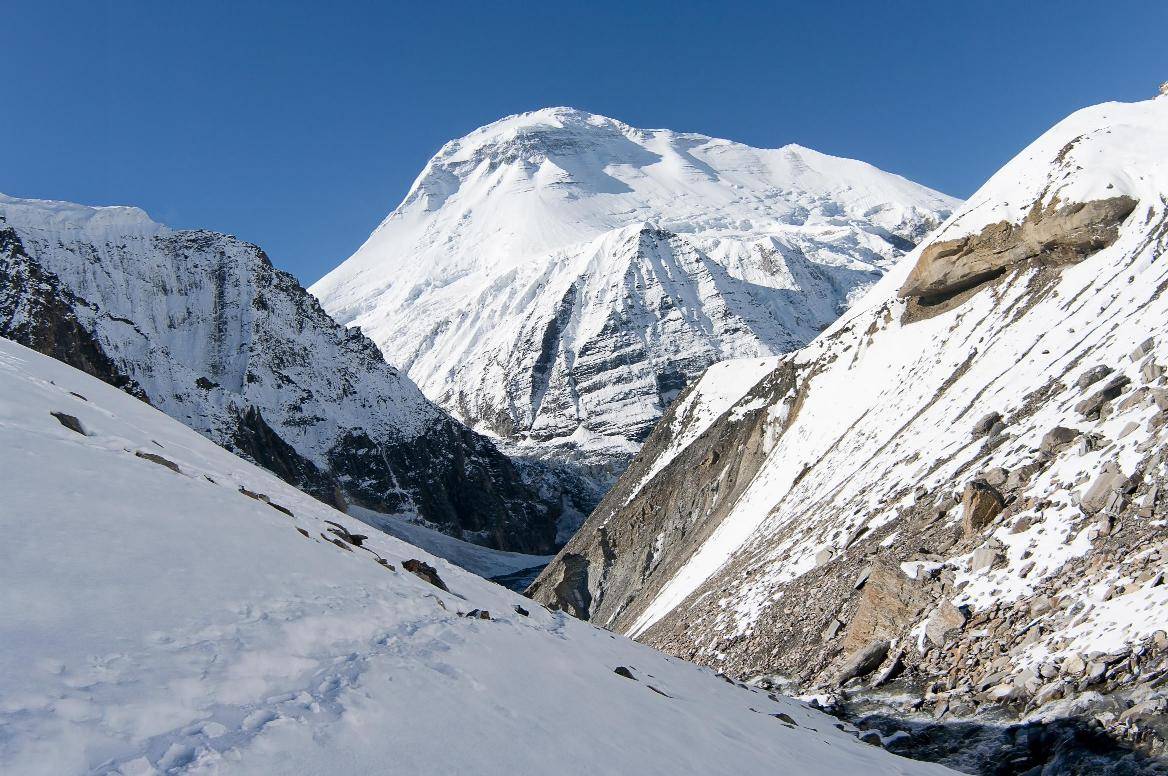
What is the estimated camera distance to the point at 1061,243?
31.2m

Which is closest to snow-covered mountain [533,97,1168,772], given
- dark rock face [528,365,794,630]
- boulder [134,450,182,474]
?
dark rock face [528,365,794,630]

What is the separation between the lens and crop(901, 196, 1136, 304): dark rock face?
29.8 meters

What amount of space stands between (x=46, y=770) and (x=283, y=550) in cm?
567

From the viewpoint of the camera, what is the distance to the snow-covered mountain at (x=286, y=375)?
14125 centimetres

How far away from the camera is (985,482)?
17.6 metres

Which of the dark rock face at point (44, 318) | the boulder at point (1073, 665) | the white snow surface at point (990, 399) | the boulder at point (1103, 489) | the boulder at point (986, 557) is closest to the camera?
the boulder at point (1073, 665)

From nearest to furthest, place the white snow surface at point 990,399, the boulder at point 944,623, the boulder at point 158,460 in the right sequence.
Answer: the boulder at point 158,460
the boulder at point 944,623
the white snow surface at point 990,399

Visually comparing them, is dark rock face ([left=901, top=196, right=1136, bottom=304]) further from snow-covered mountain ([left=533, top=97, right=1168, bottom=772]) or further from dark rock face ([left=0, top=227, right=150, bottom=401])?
dark rock face ([left=0, top=227, right=150, bottom=401])

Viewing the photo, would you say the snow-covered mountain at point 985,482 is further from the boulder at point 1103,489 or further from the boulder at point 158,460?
the boulder at point 158,460

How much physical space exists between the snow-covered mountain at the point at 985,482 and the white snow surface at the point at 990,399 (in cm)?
9

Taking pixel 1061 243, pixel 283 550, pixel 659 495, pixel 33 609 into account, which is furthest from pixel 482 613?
pixel 659 495

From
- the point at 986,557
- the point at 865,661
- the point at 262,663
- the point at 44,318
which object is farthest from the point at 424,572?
the point at 44,318

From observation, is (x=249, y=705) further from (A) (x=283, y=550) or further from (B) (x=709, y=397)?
(B) (x=709, y=397)

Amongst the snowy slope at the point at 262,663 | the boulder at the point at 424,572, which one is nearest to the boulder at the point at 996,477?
the snowy slope at the point at 262,663
